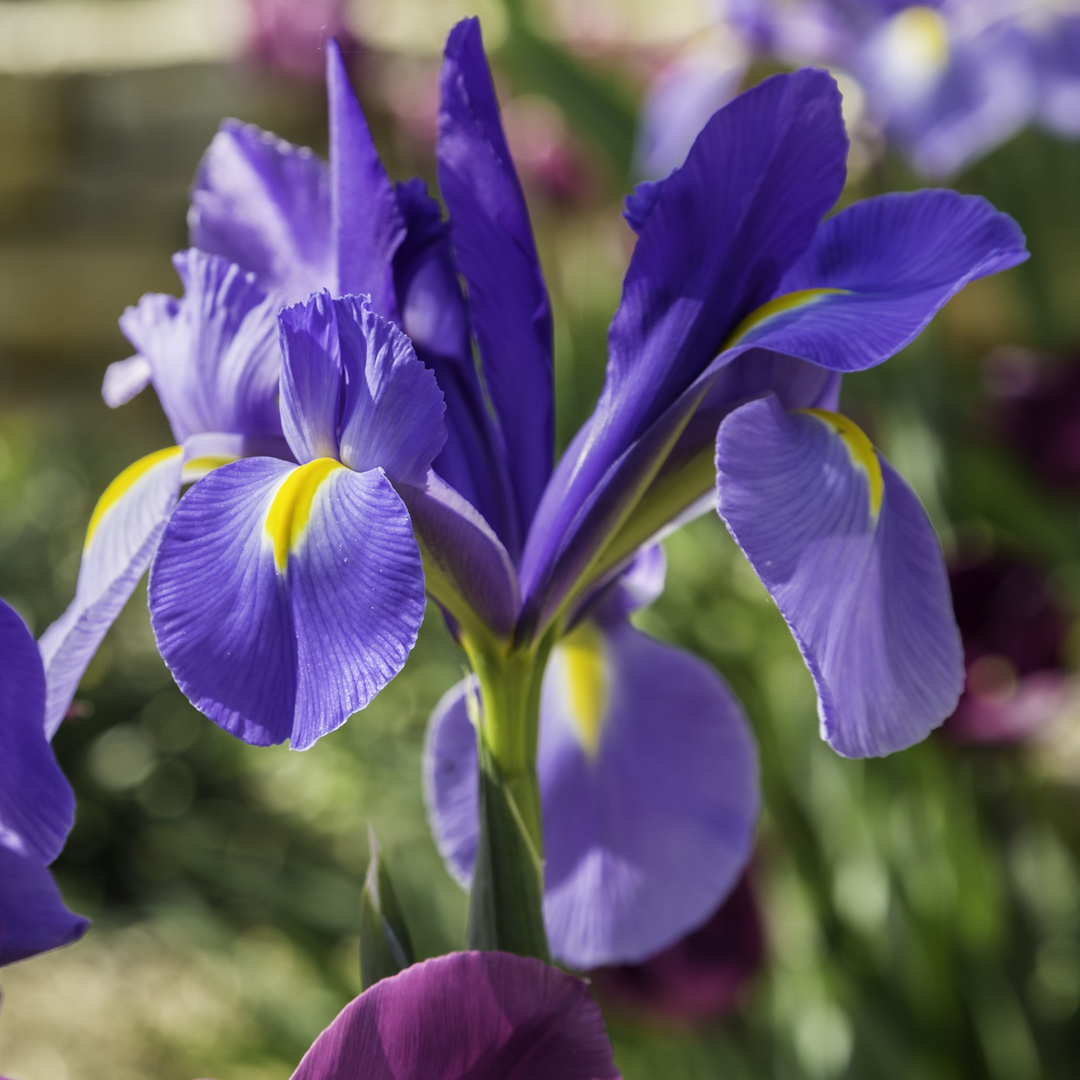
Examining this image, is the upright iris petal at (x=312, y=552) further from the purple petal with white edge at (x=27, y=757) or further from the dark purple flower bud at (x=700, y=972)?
the dark purple flower bud at (x=700, y=972)

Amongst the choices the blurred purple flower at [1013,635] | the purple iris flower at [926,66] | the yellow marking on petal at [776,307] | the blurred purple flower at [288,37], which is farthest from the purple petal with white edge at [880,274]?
the blurred purple flower at [288,37]

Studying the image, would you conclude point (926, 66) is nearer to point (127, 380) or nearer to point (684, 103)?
point (684, 103)

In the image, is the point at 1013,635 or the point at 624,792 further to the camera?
the point at 1013,635

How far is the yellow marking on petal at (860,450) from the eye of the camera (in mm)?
274

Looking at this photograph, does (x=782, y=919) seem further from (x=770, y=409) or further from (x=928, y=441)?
A: (x=770, y=409)

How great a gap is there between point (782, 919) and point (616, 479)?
59 centimetres

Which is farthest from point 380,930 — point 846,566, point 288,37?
point 288,37

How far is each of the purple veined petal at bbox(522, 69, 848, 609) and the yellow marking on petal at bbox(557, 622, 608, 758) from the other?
0.23 ft

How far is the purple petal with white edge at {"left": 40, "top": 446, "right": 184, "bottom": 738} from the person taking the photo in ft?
0.91

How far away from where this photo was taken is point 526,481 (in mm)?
316

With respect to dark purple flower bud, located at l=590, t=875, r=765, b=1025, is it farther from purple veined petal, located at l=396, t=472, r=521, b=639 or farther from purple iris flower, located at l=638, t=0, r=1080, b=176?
purple iris flower, located at l=638, t=0, r=1080, b=176

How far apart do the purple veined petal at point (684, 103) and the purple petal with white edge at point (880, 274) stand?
682 mm

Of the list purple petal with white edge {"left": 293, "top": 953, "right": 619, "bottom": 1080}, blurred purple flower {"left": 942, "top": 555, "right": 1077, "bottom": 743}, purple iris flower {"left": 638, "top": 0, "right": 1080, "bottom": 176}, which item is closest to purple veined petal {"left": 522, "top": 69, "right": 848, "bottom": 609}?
purple petal with white edge {"left": 293, "top": 953, "right": 619, "bottom": 1080}

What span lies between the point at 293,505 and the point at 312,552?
0.01 metres
